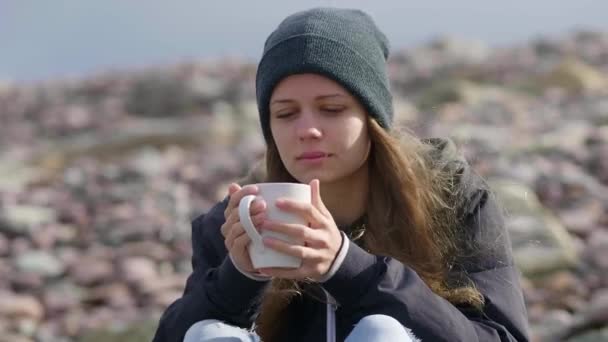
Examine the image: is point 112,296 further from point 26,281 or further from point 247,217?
point 247,217

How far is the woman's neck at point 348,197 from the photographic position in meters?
3.02

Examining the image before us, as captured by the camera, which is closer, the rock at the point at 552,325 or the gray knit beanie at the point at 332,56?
the gray knit beanie at the point at 332,56

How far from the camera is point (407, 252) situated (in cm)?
297

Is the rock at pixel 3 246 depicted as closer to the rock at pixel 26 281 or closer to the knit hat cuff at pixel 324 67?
the rock at pixel 26 281

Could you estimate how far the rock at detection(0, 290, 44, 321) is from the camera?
5.97m

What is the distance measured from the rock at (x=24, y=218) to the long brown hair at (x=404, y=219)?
16.0 ft

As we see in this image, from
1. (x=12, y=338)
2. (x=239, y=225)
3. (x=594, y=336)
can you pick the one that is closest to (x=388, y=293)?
(x=239, y=225)

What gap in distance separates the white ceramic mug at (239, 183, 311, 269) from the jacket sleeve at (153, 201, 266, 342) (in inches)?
7.1

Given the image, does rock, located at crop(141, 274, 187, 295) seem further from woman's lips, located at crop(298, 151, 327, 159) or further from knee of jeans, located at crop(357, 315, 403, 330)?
knee of jeans, located at crop(357, 315, 403, 330)

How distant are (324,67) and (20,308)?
12.0 feet

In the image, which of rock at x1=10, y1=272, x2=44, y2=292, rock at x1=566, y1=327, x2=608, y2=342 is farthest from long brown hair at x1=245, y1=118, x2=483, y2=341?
A: rock at x1=10, y1=272, x2=44, y2=292

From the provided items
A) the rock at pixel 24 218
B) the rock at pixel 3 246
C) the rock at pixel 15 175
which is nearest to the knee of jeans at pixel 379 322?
the rock at pixel 3 246

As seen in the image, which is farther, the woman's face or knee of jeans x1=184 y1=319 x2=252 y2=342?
the woman's face

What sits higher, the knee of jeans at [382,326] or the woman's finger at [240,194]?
the woman's finger at [240,194]
